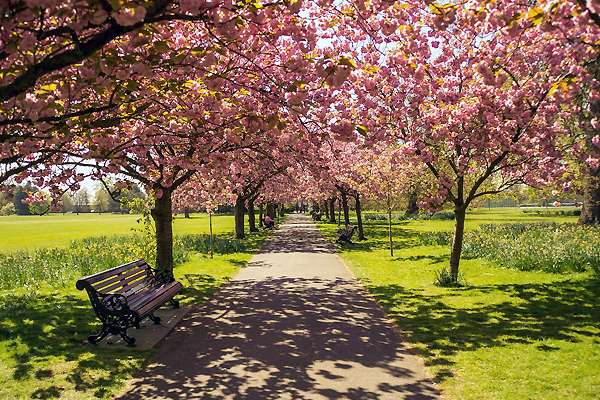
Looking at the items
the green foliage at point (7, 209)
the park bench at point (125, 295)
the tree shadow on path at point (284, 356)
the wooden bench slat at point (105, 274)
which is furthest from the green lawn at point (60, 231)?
the green foliage at point (7, 209)

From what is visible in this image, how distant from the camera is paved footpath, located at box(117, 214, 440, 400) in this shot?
4457 mm

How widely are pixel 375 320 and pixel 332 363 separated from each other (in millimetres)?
2263

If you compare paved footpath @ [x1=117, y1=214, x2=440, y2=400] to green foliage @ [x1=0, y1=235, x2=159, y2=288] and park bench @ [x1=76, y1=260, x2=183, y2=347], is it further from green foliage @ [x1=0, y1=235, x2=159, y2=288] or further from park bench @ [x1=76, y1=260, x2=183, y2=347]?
green foliage @ [x1=0, y1=235, x2=159, y2=288]

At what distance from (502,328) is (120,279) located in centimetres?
686

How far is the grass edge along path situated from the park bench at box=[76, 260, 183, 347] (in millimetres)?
403

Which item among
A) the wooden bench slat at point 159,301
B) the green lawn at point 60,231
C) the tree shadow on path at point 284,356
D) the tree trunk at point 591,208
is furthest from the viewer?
the green lawn at point 60,231

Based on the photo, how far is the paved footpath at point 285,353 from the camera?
175 inches

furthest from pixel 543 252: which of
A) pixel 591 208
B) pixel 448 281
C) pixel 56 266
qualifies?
pixel 56 266

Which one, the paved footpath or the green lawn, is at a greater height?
the green lawn

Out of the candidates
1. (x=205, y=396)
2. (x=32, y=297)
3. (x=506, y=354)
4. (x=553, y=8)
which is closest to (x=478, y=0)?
(x=553, y=8)

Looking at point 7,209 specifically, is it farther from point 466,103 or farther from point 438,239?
point 466,103

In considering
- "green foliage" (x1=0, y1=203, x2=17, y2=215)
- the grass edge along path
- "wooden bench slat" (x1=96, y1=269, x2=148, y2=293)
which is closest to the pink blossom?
the grass edge along path

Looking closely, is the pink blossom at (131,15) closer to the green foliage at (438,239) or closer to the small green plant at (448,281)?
the small green plant at (448,281)

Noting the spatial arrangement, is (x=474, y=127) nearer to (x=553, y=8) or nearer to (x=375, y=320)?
(x=375, y=320)
